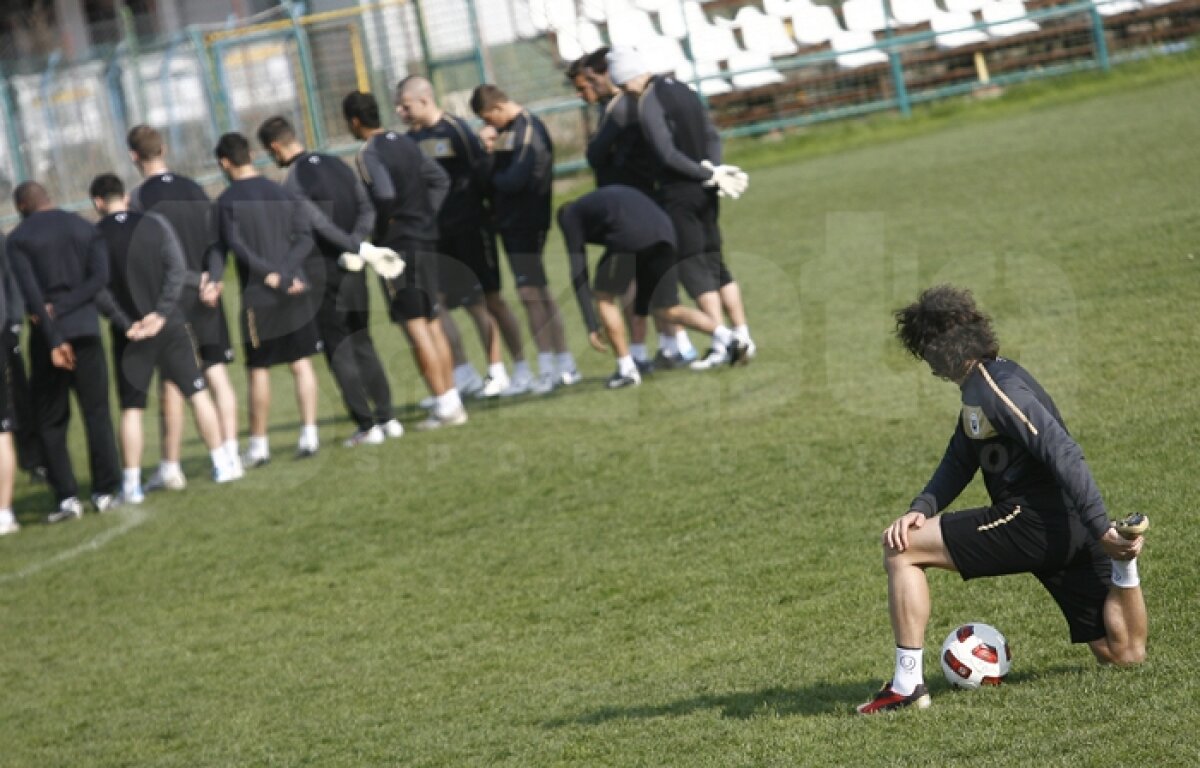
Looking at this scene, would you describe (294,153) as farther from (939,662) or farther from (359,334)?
(939,662)

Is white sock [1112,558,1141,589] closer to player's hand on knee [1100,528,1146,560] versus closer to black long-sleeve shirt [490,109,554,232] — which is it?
player's hand on knee [1100,528,1146,560]

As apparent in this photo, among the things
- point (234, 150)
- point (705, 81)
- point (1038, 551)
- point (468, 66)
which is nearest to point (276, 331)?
point (234, 150)

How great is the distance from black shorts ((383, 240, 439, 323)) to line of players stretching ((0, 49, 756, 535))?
14 millimetres

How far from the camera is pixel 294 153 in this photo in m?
10.8

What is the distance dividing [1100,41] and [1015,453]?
1882 cm

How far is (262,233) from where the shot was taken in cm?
1055

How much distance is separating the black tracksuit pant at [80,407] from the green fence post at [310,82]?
471 inches

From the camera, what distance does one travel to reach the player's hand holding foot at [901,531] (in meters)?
4.73

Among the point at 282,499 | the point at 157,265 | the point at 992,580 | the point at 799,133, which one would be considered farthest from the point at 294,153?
the point at 799,133

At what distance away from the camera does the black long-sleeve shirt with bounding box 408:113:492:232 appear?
1151 cm

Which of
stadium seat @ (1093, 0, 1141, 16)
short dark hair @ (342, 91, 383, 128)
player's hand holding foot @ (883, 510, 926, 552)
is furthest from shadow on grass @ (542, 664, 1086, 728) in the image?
stadium seat @ (1093, 0, 1141, 16)

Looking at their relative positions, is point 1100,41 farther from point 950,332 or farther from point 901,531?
point 901,531

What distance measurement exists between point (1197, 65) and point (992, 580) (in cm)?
1709

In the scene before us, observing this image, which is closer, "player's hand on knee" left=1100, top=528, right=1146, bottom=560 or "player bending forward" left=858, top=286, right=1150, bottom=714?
"player's hand on knee" left=1100, top=528, right=1146, bottom=560
